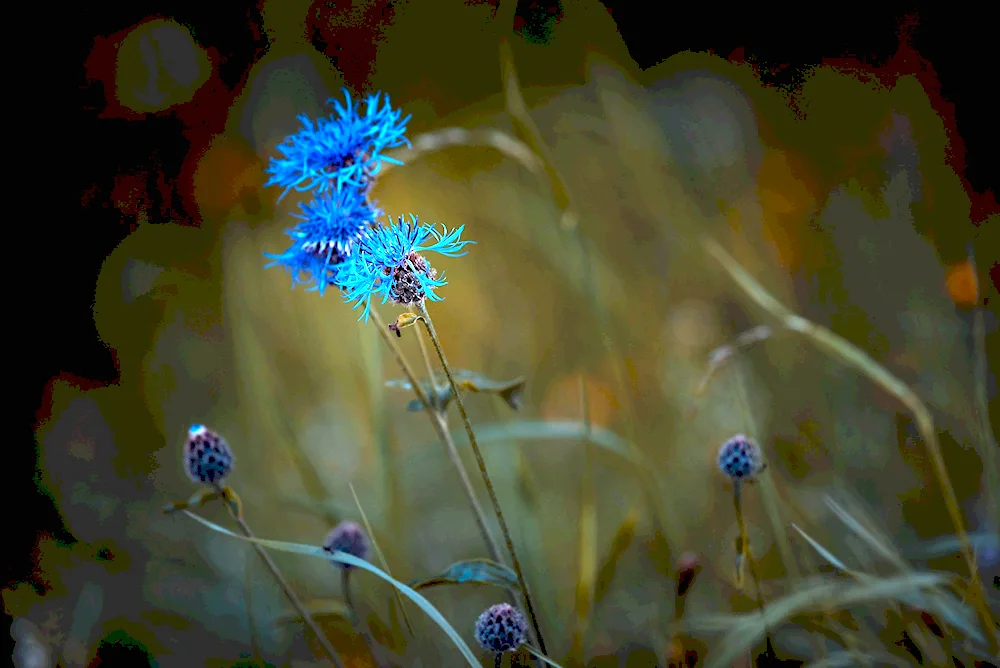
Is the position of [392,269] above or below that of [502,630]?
above

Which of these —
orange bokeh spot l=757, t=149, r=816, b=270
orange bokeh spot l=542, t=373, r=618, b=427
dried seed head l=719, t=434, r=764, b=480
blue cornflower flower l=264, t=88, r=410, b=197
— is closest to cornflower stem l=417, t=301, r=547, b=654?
blue cornflower flower l=264, t=88, r=410, b=197

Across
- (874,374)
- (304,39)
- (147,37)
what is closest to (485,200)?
(304,39)

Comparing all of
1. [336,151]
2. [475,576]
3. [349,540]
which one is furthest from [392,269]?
[349,540]

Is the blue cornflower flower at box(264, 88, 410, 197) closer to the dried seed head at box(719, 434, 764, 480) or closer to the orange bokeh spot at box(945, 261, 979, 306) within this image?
the dried seed head at box(719, 434, 764, 480)

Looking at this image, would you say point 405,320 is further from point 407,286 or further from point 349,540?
point 349,540

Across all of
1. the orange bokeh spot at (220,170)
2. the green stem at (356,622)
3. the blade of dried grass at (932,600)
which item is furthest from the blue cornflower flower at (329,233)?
the orange bokeh spot at (220,170)

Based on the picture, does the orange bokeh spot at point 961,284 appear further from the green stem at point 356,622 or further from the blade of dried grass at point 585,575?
the green stem at point 356,622
